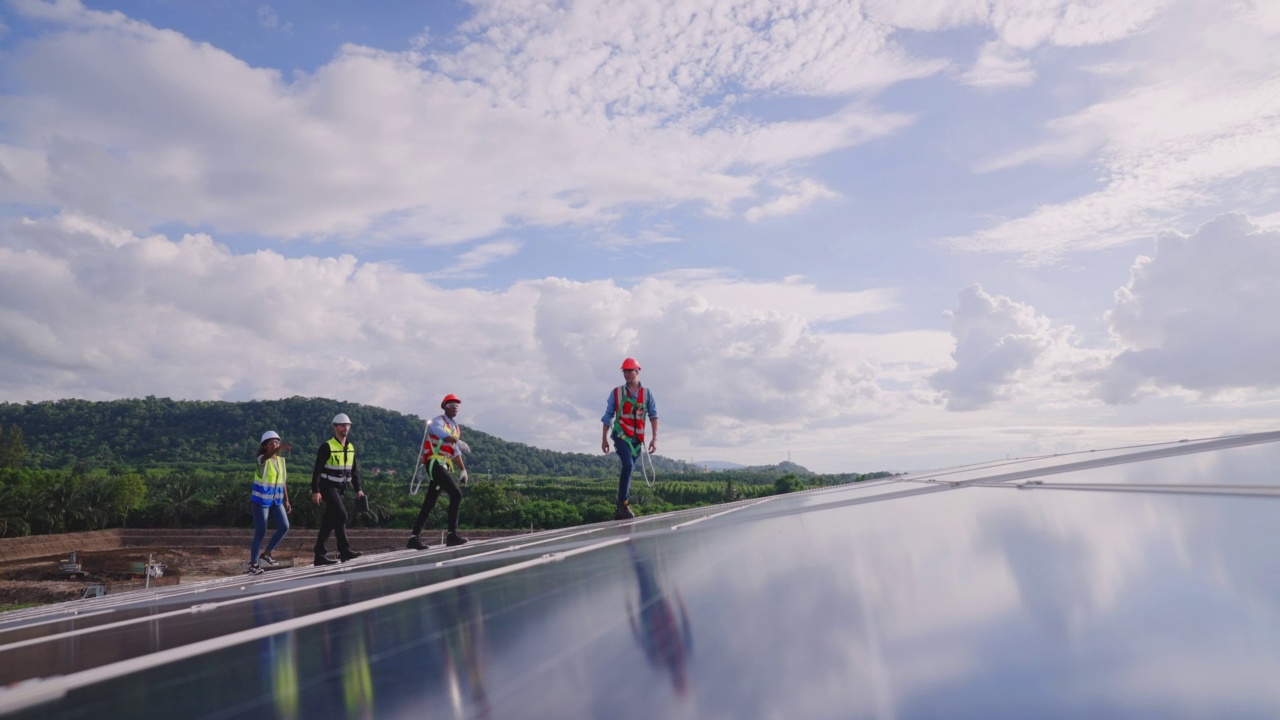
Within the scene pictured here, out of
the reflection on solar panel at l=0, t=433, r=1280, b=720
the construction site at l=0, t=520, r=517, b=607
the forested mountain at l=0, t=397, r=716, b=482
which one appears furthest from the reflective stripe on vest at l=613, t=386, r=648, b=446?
the forested mountain at l=0, t=397, r=716, b=482

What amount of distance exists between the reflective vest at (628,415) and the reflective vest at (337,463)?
122 inches

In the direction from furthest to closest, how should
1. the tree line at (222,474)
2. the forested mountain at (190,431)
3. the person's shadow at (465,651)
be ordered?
1. the forested mountain at (190,431)
2. the tree line at (222,474)
3. the person's shadow at (465,651)

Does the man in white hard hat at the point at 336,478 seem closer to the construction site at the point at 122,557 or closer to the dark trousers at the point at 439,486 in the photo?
the dark trousers at the point at 439,486

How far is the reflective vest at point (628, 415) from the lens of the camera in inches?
376

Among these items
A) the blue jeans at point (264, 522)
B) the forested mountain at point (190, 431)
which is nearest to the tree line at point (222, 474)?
the forested mountain at point (190, 431)

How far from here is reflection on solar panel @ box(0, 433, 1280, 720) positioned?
1.33 m

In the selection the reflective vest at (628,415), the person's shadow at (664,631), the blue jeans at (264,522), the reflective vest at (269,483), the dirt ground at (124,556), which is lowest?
the dirt ground at (124,556)

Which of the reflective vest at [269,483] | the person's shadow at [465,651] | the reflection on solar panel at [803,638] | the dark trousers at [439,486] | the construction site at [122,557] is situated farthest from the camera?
the construction site at [122,557]

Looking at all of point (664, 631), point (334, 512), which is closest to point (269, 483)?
point (334, 512)

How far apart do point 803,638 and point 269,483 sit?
976 centimetres

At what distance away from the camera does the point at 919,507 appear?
183 inches

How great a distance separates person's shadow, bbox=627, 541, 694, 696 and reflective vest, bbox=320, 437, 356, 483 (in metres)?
7.29

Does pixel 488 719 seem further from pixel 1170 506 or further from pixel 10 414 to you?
pixel 10 414

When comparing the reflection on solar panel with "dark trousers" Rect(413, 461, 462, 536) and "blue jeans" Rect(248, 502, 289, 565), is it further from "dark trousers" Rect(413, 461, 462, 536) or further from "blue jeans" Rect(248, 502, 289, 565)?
"blue jeans" Rect(248, 502, 289, 565)
